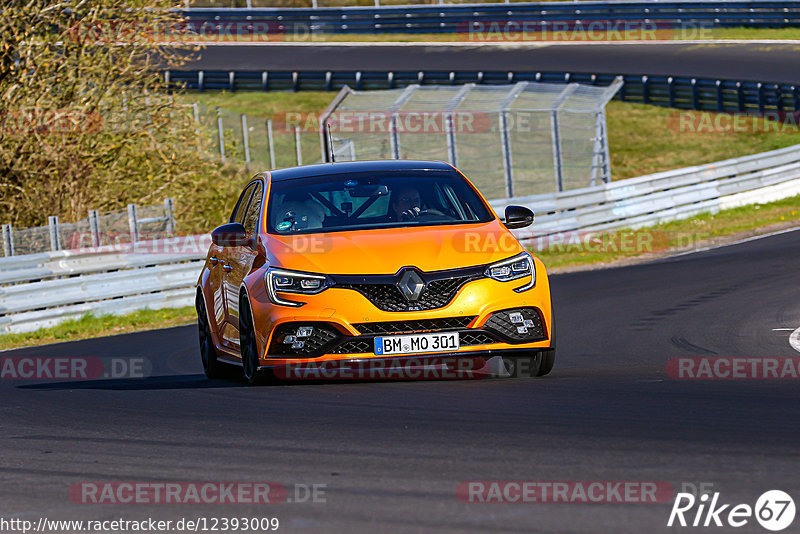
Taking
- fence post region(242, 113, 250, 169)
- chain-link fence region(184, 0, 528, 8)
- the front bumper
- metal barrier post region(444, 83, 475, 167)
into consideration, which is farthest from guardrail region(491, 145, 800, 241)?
chain-link fence region(184, 0, 528, 8)

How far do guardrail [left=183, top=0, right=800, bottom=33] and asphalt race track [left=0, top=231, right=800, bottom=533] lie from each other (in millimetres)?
37001

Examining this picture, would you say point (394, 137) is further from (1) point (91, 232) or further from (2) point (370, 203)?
(2) point (370, 203)

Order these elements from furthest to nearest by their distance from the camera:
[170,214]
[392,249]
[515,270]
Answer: [170,214] < [515,270] < [392,249]

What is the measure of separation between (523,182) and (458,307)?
20134 mm

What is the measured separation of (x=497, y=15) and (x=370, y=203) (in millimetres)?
42421

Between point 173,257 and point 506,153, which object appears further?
point 506,153

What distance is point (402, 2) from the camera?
55062mm

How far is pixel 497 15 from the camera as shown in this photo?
51.0 m

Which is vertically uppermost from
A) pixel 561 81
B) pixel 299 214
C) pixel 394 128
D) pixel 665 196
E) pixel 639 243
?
pixel 299 214

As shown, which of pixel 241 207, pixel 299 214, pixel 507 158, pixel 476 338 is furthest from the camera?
pixel 507 158

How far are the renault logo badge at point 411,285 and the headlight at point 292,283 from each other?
46 centimetres
